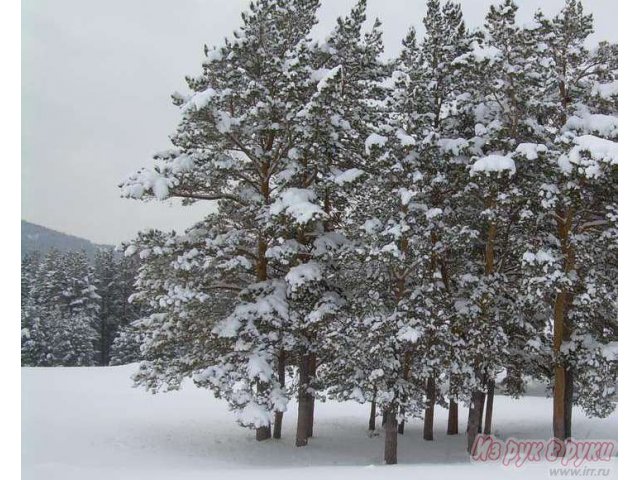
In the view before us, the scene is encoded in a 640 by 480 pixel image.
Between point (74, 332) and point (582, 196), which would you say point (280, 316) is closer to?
point (582, 196)

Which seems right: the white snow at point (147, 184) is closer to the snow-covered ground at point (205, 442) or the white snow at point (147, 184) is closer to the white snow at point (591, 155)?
the snow-covered ground at point (205, 442)

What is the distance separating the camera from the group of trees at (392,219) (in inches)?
573

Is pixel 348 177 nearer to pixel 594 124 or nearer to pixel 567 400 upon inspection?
pixel 594 124

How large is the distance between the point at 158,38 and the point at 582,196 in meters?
11.8

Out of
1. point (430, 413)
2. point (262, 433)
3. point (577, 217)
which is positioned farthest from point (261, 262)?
point (577, 217)

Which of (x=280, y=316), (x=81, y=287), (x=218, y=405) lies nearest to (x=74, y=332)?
(x=81, y=287)

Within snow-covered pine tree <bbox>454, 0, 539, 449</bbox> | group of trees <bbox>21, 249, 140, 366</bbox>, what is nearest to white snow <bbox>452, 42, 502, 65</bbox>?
snow-covered pine tree <bbox>454, 0, 539, 449</bbox>

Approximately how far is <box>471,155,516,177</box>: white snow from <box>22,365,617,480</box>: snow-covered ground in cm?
706

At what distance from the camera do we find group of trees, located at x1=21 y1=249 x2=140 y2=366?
161ft

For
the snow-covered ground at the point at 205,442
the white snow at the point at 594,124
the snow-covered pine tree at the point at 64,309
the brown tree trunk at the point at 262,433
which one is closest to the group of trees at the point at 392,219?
the white snow at the point at 594,124

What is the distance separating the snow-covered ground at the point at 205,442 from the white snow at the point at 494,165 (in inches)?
278

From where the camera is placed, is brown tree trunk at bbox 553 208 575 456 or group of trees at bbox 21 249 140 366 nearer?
brown tree trunk at bbox 553 208 575 456

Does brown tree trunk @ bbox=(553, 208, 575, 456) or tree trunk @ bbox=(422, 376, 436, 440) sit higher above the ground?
brown tree trunk @ bbox=(553, 208, 575, 456)

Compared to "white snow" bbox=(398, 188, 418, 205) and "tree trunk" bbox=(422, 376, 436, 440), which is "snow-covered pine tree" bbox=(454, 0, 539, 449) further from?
"tree trunk" bbox=(422, 376, 436, 440)
